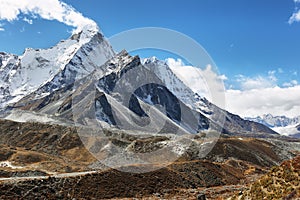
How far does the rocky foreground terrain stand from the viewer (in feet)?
197

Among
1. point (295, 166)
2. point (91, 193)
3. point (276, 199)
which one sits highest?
point (295, 166)

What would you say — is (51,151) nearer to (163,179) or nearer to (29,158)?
(29,158)

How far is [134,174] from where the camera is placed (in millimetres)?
72438

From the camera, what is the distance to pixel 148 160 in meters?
114

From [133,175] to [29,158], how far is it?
67.7 metres

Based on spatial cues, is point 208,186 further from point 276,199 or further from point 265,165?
point 265,165

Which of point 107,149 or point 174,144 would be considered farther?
point 107,149

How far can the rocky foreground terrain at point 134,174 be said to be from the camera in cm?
6016

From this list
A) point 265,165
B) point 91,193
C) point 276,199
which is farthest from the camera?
point 265,165

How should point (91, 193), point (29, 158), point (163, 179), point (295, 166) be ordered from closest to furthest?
point (295, 166) < point (91, 193) < point (163, 179) < point (29, 158)

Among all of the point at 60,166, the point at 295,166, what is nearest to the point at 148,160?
the point at 60,166

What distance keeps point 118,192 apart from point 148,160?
4871 centimetres

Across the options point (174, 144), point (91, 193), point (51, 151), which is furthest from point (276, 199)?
point (51, 151)

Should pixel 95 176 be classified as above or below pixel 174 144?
below
